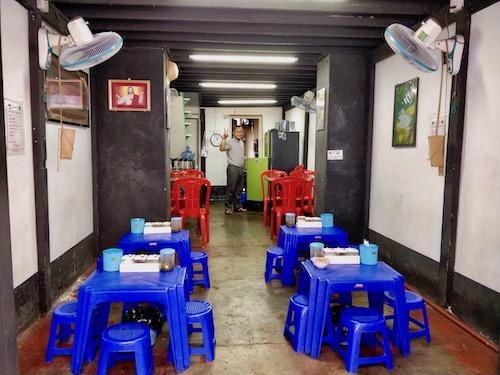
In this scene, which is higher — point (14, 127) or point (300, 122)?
point (300, 122)

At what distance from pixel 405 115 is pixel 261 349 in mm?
2992

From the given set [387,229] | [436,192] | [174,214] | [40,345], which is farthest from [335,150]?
[40,345]

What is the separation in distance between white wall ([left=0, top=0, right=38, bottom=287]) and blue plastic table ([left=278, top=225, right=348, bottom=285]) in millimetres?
2389

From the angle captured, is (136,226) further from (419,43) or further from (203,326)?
(419,43)

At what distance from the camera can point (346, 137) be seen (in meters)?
5.38

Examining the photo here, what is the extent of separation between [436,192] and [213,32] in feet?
9.70

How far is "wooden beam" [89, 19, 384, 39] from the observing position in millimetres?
4312

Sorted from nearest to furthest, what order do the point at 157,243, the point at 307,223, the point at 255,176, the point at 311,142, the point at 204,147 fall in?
the point at 157,243 < the point at 307,223 < the point at 255,176 < the point at 311,142 < the point at 204,147

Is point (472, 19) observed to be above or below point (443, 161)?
above

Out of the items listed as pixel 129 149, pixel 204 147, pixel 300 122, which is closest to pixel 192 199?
pixel 129 149

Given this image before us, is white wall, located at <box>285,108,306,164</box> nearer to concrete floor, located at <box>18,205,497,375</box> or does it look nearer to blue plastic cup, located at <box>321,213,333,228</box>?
blue plastic cup, located at <box>321,213,333,228</box>

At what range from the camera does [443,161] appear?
11.8 feet

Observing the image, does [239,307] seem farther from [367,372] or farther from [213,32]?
[213,32]

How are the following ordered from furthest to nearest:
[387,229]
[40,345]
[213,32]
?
[387,229], [213,32], [40,345]
